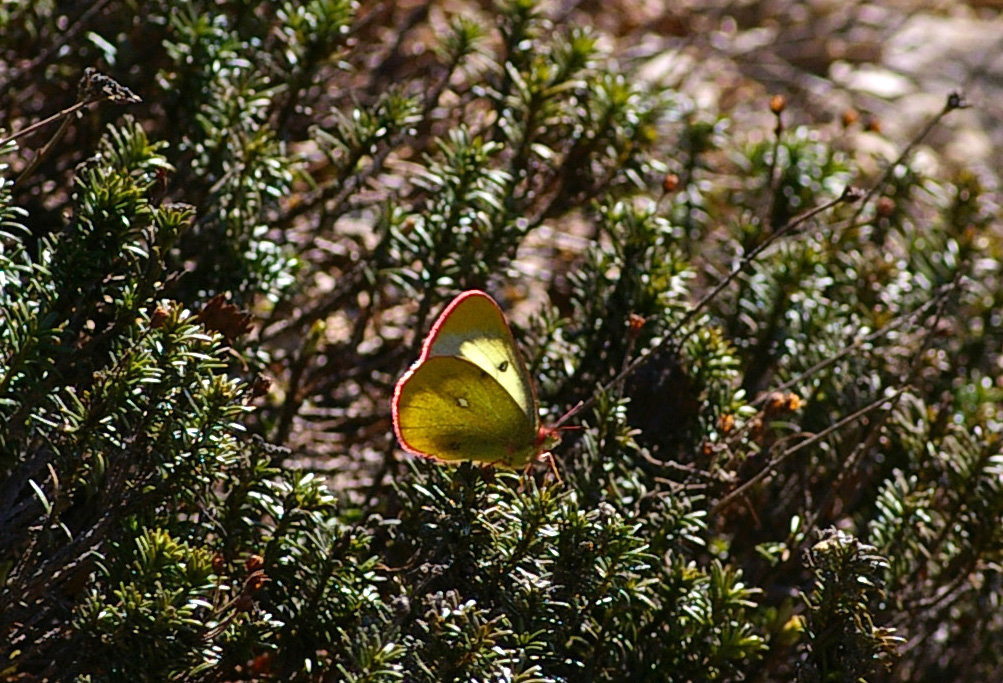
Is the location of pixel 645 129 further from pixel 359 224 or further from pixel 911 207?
pixel 911 207

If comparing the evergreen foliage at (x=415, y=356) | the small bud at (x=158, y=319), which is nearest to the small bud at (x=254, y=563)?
the evergreen foliage at (x=415, y=356)

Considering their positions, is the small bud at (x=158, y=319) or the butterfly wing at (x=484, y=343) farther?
the butterfly wing at (x=484, y=343)

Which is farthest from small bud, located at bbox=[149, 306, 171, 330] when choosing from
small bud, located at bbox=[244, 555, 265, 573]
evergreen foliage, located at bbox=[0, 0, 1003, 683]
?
small bud, located at bbox=[244, 555, 265, 573]

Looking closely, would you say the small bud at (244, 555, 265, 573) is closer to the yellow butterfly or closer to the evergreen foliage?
the evergreen foliage

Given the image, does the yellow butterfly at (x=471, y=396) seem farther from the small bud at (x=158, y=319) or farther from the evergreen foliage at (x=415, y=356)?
the small bud at (x=158, y=319)

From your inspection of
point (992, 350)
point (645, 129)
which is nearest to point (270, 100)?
point (645, 129)

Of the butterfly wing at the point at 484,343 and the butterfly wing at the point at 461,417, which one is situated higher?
the butterfly wing at the point at 484,343
